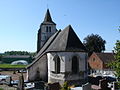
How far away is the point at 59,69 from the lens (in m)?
27.5

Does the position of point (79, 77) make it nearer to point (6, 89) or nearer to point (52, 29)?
point (6, 89)

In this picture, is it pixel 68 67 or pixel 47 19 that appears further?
pixel 47 19

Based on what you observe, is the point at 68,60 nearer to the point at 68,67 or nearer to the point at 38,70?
the point at 68,67

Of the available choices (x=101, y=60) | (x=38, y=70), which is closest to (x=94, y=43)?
(x=101, y=60)

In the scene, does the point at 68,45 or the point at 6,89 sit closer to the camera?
the point at 6,89

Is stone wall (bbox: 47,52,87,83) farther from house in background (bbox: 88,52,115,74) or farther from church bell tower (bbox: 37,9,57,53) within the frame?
house in background (bbox: 88,52,115,74)

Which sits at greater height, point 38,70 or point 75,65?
point 75,65

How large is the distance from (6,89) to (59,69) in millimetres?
7825

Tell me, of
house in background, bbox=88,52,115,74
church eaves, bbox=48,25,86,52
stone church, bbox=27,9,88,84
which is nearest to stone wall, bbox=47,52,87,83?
stone church, bbox=27,9,88,84

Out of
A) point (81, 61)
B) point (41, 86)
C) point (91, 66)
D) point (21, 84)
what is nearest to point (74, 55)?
point (81, 61)

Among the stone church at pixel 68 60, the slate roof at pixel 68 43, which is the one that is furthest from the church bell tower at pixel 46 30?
the slate roof at pixel 68 43

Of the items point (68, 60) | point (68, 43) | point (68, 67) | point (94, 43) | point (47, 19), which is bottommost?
point (68, 67)

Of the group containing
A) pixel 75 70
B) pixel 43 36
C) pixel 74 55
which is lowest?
pixel 75 70

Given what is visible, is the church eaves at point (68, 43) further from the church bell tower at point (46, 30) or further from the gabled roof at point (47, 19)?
the gabled roof at point (47, 19)
